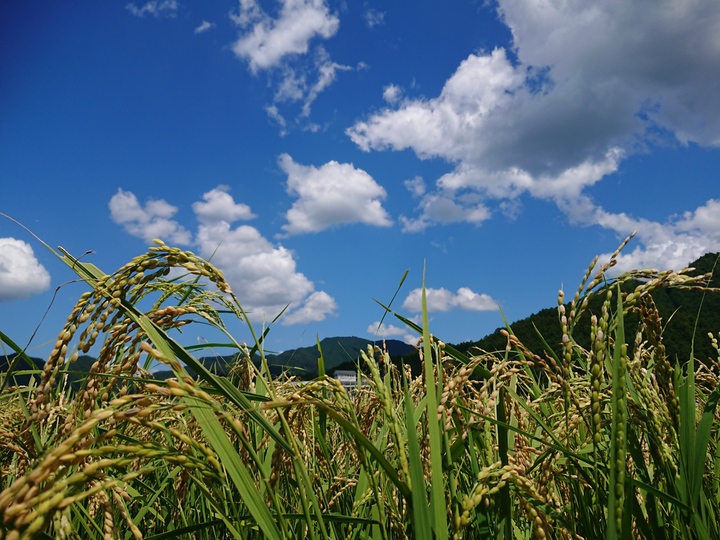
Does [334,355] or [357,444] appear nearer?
[357,444]

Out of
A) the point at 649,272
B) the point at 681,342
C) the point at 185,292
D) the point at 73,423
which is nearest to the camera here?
the point at 73,423

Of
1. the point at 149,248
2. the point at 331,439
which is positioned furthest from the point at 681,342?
the point at 149,248

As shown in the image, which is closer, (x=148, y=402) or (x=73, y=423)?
(x=148, y=402)

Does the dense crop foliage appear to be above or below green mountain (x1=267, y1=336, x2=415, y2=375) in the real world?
below

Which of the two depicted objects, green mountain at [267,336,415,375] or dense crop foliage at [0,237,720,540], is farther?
green mountain at [267,336,415,375]

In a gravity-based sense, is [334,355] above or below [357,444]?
above

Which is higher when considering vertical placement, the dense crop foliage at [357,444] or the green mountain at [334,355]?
the green mountain at [334,355]

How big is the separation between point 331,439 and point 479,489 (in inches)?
117

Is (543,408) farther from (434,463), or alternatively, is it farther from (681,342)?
(681,342)

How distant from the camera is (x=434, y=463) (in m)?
1.05

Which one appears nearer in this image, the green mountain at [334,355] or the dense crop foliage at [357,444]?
the dense crop foliage at [357,444]

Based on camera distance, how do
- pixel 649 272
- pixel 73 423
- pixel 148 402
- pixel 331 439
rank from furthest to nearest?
pixel 331 439 < pixel 649 272 < pixel 73 423 < pixel 148 402

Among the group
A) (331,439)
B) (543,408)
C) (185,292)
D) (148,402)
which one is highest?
(185,292)

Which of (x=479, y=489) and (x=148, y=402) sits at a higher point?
(x=148, y=402)
